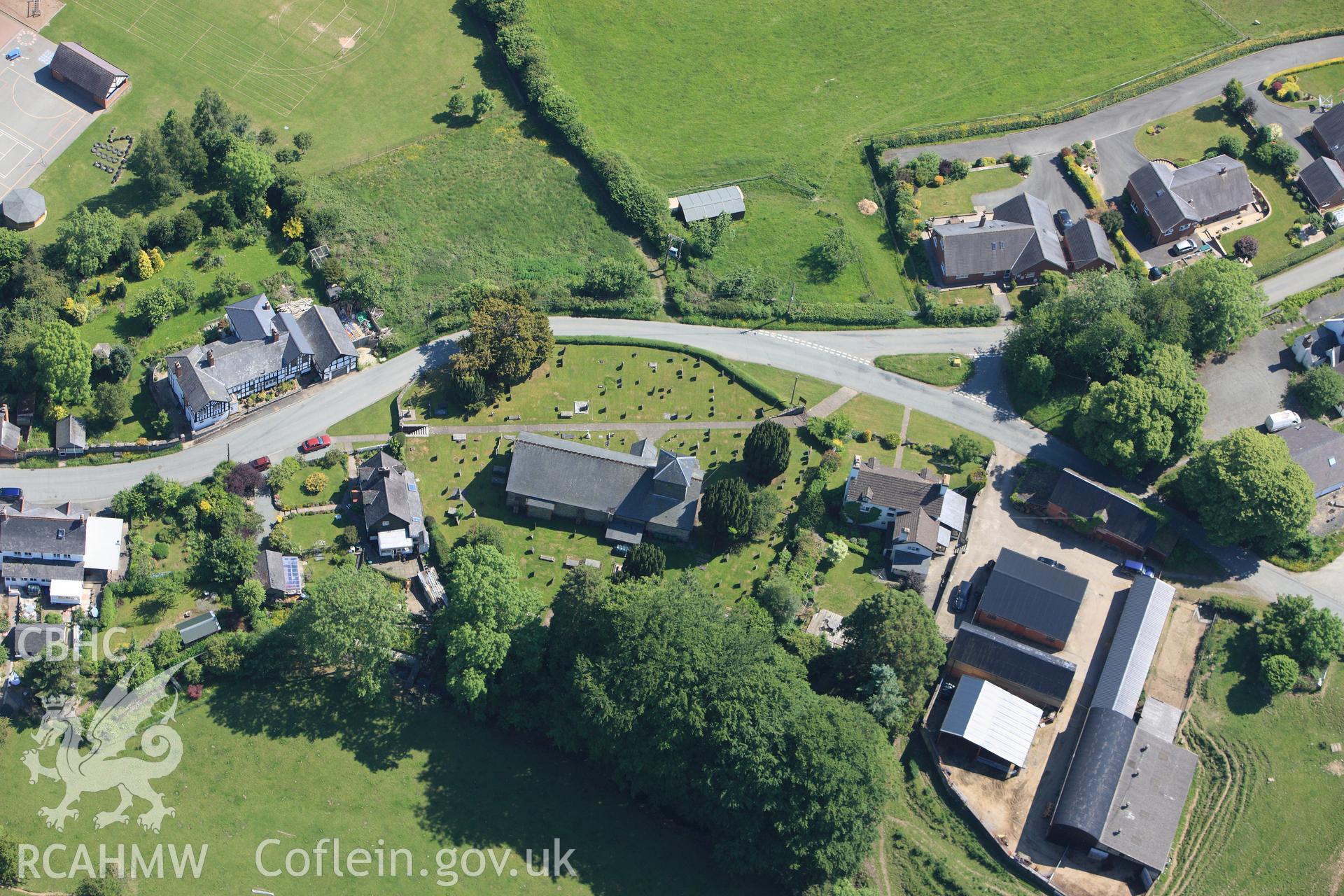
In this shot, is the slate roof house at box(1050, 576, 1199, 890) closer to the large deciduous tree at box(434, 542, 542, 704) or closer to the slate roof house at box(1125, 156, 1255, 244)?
the large deciduous tree at box(434, 542, 542, 704)

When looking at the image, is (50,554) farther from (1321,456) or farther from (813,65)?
(1321,456)

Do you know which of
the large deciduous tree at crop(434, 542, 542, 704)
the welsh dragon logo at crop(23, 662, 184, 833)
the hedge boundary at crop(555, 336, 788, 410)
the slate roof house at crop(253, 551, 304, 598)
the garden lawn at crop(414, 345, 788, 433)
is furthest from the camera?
the hedge boundary at crop(555, 336, 788, 410)

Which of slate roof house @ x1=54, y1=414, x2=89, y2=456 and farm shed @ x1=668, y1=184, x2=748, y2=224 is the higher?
farm shed @ x1=668, y1=184, x2=748, y2=224

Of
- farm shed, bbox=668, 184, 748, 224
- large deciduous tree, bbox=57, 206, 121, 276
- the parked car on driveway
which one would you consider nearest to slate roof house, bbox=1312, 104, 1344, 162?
the parked car on driveway

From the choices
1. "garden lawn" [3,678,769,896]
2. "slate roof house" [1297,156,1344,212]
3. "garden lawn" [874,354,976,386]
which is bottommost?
"garden lawn" [3,678,769,896]

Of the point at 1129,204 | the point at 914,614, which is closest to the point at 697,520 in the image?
the point at 914,614

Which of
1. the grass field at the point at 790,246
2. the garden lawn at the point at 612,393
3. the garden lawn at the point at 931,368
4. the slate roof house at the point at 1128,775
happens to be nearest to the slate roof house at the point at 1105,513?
the slate roof house at the point at 1128,775

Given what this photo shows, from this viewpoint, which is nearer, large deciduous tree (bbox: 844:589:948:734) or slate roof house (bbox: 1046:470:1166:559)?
large deciduous tree (bbox: 844:589:948:734)
